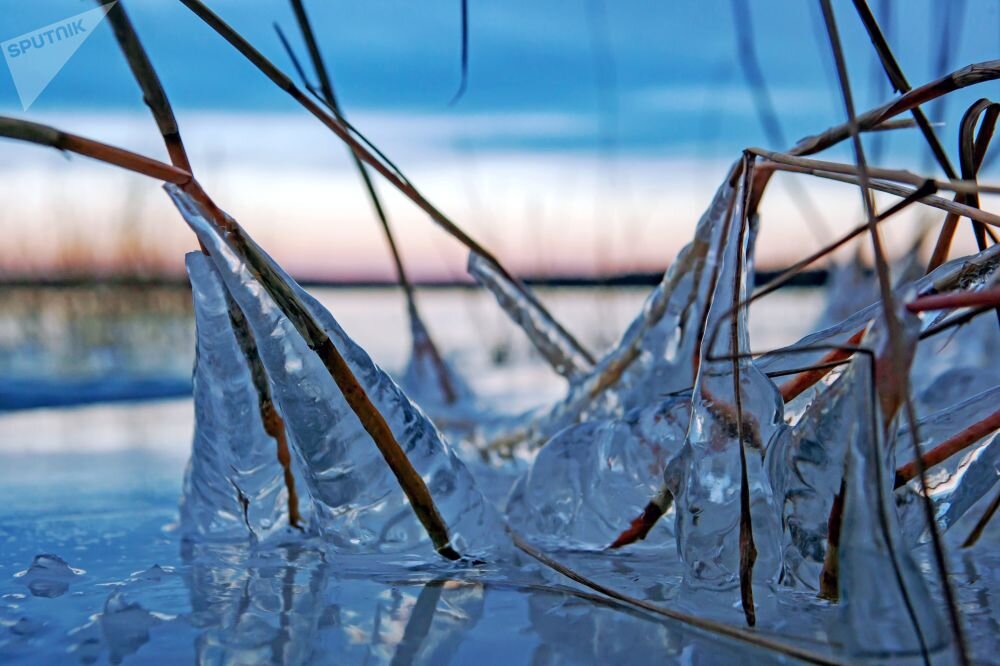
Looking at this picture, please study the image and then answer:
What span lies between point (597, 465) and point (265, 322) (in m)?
0.22

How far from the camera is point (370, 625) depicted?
411 millimetres

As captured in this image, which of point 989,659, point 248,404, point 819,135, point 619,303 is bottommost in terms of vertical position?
point 989,659

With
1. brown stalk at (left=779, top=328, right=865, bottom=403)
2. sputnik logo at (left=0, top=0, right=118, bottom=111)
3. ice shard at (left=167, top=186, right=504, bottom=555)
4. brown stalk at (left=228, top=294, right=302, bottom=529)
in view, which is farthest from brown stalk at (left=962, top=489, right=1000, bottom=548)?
sputnik logo at (left=0, top=0, right=118, bottom=111)

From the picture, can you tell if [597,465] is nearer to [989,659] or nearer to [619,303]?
[989,659]

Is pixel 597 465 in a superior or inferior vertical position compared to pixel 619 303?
inferior

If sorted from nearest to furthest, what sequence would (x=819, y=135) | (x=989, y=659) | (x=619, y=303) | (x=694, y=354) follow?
(x=989, y=659), (x=819, y=135), (x=694, y=354), (x=619, y=303)

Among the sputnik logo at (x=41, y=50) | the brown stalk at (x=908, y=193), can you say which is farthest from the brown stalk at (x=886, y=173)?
the sputnik logo at (x=41, y=50)

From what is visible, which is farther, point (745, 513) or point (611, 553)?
point (611, 553)

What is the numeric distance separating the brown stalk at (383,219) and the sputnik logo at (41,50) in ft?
0.42

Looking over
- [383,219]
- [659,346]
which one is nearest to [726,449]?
[659,346]

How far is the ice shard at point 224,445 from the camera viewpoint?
1.57 feet

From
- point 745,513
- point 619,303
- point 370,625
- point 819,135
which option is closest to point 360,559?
point 370,625

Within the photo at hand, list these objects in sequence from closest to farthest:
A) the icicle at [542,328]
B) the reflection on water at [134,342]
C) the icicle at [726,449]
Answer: the icicle at [726,449], the icicle at [542,328], the reflection on water at [134,342]

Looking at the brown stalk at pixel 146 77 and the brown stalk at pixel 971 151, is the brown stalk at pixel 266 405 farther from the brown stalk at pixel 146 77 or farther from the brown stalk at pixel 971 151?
the brown stalk at pixel 971 151
